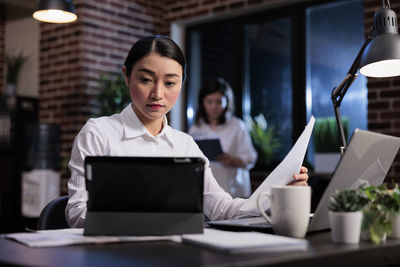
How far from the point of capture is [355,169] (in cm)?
115

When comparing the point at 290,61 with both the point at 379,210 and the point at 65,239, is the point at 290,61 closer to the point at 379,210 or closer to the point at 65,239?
the point at 379,210

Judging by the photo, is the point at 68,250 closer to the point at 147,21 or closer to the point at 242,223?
the point at 242,223

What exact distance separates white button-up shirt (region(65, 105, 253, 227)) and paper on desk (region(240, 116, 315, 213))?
22 cm

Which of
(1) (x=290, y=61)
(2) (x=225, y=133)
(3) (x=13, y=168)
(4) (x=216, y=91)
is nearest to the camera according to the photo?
(4) (x=216, y=91)

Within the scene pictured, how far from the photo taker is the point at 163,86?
148 cm

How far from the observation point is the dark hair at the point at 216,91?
3.92 metres

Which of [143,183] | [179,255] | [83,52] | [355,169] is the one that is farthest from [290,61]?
[179,255]

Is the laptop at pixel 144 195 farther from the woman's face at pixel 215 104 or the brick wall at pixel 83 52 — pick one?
the brick wall at pixel 83 52

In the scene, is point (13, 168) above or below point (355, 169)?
below

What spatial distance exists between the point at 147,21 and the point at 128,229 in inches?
174

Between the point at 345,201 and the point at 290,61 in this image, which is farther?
the point at 290,61

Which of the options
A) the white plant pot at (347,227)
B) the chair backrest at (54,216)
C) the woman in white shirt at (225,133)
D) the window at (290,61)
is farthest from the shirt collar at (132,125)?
the window at (290,61)

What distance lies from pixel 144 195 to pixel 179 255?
0.65ft

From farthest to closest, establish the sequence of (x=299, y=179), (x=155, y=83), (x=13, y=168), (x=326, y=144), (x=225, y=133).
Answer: (x=13, y=168) < (x=326, y=144) < (x=225, y=133) < (x=155, y=83) < (x=299, y=179)
